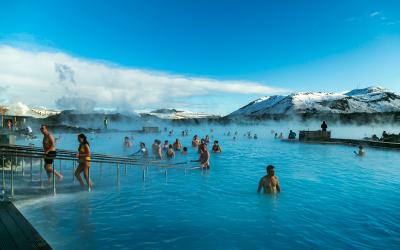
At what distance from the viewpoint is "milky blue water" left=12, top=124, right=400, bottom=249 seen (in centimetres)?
581

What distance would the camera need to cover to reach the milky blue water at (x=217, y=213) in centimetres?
581

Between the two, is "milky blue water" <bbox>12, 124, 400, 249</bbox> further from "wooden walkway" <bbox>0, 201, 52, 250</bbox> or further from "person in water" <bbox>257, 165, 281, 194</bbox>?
"wooden walkway" <bbox>0, 201, 52, 250</bbox>

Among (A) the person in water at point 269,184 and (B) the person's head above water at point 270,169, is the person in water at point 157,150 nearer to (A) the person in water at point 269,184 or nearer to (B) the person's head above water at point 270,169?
(A) the person in water at point 269,184

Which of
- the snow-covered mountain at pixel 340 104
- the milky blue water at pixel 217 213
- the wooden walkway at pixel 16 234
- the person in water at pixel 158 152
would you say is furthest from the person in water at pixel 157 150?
the snow-covered mountain at pixel 340 104

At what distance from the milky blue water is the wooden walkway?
0.79 meters

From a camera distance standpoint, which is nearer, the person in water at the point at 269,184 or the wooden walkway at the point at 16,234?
the wooden walkway at the point at 16,234

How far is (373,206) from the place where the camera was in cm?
857

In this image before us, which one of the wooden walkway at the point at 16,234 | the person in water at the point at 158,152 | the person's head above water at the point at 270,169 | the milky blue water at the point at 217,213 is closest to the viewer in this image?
the wooden walkway at the point at 16,234

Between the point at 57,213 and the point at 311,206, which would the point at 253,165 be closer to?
the point at 311,206

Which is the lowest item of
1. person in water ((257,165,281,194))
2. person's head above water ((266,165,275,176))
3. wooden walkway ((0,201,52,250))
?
person in water ((257,165,281,194))

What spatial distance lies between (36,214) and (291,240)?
5186 millimetres

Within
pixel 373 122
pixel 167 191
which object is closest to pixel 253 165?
pixel 167 191

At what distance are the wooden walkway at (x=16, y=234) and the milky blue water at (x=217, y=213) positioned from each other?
2.58ft

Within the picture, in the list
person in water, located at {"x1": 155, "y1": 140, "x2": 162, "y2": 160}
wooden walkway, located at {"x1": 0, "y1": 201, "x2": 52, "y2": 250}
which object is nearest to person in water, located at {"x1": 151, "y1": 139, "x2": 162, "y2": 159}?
person in water, located at {"x1": 155, "y1": 140, "x2": 162, "y2": 160}
